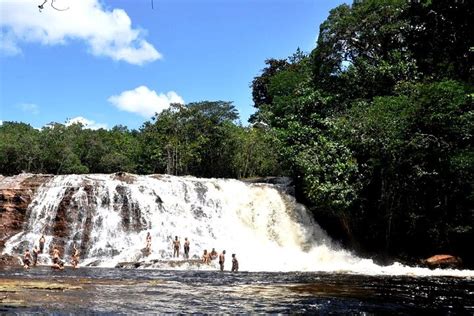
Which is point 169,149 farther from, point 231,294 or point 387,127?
point 231,294

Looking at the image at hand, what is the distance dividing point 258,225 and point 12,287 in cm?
1692

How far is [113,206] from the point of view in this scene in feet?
86.4

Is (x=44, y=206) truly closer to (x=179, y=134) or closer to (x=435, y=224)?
(x=435, y=224)

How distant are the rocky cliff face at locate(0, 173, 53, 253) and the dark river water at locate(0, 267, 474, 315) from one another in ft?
23.8

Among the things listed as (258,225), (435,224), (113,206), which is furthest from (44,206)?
(435,224)

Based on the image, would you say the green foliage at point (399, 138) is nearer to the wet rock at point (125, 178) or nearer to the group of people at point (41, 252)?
the wet rock at point (125, 178)

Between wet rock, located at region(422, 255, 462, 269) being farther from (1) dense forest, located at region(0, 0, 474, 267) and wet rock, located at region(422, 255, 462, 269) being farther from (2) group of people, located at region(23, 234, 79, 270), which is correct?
(2) group of people, located at region(23, 234, 79, 270)

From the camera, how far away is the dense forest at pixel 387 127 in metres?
24.9

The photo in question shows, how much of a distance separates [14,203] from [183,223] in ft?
27.3

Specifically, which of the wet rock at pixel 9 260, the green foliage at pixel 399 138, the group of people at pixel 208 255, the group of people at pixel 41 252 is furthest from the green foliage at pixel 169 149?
the wet rock at pixel 9 260

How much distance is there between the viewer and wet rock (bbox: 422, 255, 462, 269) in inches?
944

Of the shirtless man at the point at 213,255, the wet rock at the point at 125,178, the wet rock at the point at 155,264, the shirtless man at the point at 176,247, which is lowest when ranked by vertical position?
the wet rock at the point at 155,264

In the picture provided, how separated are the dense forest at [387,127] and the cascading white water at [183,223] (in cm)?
216

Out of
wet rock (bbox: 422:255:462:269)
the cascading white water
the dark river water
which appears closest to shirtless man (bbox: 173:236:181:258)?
the cascading white water
